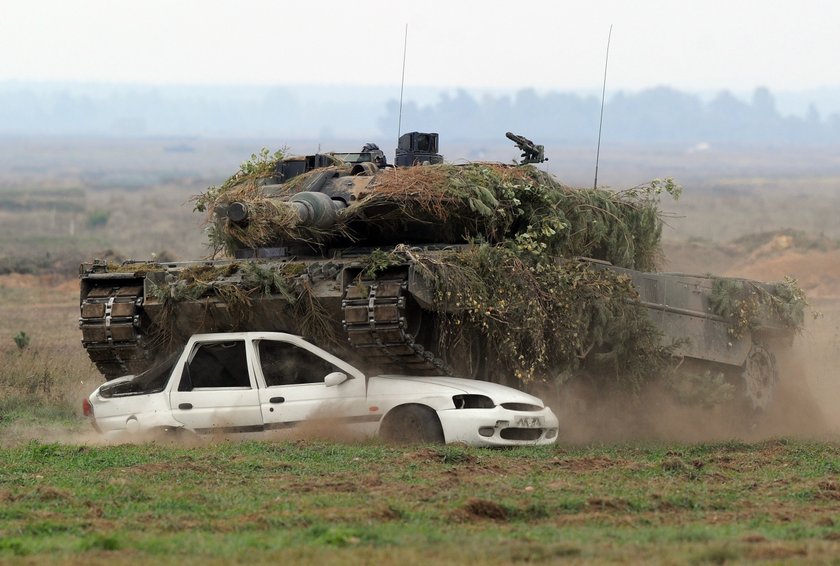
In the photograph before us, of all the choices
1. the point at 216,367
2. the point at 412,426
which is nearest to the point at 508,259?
the point at 412,426

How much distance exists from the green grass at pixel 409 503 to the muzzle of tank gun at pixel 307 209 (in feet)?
8.31

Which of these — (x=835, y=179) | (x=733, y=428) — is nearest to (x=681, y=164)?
(x=835, y=179)

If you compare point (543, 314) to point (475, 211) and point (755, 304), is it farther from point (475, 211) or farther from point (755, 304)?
point (755, 304)

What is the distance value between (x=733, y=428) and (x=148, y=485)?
9109 millimetres

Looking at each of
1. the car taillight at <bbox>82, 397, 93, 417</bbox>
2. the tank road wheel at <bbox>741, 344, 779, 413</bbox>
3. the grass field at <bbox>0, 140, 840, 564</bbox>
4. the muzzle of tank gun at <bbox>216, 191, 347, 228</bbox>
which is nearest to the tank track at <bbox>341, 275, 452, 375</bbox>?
the grass field at <bbox>0, 140, 840, 564</bbox>

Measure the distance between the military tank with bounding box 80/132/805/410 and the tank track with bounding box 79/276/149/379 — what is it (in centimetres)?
2

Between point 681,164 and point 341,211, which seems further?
point 681,164

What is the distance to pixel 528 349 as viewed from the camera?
15.0m

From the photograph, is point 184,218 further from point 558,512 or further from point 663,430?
point 558,512

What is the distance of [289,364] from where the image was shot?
573 inches

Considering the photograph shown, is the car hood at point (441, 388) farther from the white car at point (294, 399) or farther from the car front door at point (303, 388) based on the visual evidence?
the car front door at point (303, 388)

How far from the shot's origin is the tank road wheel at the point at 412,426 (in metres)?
13.9

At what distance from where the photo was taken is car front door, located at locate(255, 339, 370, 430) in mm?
14242

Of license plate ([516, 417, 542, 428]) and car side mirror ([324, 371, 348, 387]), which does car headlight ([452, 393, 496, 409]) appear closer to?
license plate ([516, 417, 542, 428])
